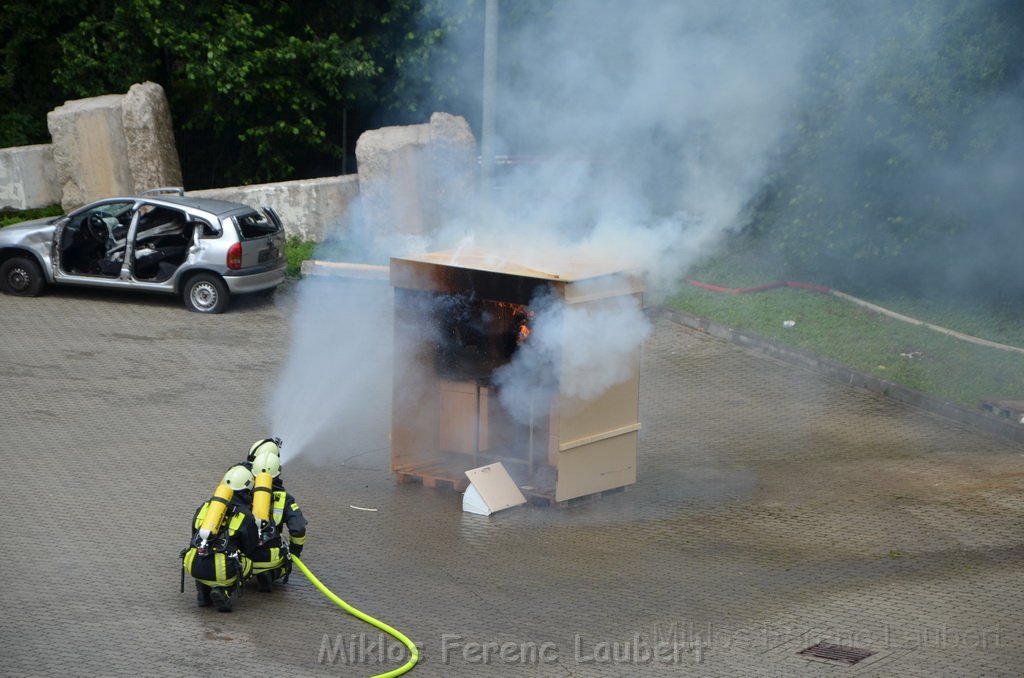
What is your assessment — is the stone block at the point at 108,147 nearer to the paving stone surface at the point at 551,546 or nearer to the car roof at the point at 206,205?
the car roof at the point at 206,205

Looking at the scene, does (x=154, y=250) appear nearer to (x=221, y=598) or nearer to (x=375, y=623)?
(x=221, y=598)

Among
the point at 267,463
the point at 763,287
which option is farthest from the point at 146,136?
the point at 267,463

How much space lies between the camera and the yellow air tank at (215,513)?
705cm

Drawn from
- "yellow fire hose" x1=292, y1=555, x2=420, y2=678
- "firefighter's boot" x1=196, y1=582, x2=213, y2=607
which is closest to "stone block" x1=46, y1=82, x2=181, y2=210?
"yellow fire hose" x1=292, y1=555, x2=420, y2=678

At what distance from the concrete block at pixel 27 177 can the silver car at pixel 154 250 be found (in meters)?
5.21

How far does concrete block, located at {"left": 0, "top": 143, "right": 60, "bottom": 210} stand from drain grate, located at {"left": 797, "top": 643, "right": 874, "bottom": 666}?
17.4 meters

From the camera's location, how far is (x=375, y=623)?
6996 mm

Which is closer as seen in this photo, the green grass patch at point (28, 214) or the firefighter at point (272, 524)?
the firefighter at point (272, 524)

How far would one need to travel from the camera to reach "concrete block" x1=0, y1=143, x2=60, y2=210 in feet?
66.1

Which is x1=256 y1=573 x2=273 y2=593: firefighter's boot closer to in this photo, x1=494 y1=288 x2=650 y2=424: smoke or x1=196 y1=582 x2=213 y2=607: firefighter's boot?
x1=196 y1=582 x2=213 y2=607: firefighter's boot

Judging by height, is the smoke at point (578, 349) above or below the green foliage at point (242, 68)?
below

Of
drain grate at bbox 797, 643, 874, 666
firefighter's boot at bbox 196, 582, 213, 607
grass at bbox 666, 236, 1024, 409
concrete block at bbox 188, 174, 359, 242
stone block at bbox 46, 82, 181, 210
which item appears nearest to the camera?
drain grate at bbox 797, 643, 874, 666

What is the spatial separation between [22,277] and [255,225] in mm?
3181

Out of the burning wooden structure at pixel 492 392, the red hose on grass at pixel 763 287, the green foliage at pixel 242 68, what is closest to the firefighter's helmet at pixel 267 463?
the burning wooden structure at pixel 492 392
